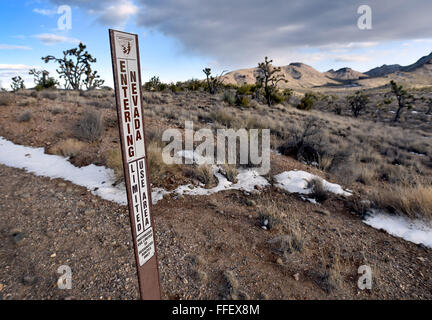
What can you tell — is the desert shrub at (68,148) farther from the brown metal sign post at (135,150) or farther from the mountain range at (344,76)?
the mountain range at (344,76)

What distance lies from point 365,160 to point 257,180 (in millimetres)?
5987

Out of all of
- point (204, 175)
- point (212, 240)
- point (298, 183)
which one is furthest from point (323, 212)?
point (204, 175)

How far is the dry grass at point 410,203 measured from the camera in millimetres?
4289

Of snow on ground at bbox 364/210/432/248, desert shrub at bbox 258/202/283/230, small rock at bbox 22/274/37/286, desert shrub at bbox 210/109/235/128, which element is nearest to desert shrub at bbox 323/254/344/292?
desert shrub at bbox 258/202/283/230

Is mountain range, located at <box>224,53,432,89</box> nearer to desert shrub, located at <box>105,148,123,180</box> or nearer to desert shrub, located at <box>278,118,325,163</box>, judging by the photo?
desert shrub, located at <box>278,118,325,163</box>

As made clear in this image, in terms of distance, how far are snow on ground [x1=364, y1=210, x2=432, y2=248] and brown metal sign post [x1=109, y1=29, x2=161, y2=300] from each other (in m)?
4.42

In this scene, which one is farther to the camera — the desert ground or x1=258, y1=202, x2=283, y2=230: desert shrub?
x1=258, y1=202, x2=283, y2=230: desert shrub

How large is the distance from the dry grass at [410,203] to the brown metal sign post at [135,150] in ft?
16.5

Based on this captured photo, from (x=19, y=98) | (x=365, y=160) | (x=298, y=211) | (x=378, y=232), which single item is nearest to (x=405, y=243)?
(x=378, y=232)

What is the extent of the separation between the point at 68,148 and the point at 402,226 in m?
8.60

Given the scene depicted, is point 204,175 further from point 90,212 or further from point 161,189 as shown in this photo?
point 90,212

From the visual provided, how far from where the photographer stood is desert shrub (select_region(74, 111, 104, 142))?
7.18 meters
